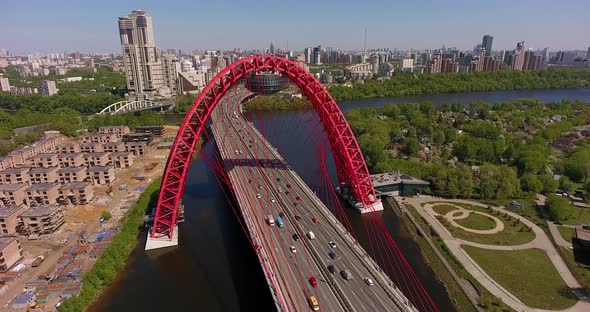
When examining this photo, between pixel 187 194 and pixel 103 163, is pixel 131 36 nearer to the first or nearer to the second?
pixel 103 163

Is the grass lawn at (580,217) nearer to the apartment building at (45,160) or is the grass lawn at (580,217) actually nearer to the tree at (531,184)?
the tree at (531,184)

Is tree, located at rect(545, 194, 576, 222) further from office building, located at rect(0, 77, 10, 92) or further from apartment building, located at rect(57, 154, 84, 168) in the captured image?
office building, located at rect(0, 77, 10, 92)

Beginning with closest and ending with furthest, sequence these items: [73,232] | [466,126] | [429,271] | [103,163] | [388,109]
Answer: [429,271] → [73,232] → [103,163] → [466,126] → [388,109]

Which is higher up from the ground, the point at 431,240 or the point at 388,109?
the point at 388,109

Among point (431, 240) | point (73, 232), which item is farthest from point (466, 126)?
point (73, 232)

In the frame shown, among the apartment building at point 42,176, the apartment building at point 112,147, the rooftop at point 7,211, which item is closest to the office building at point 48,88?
the apartment building at point 112,147
